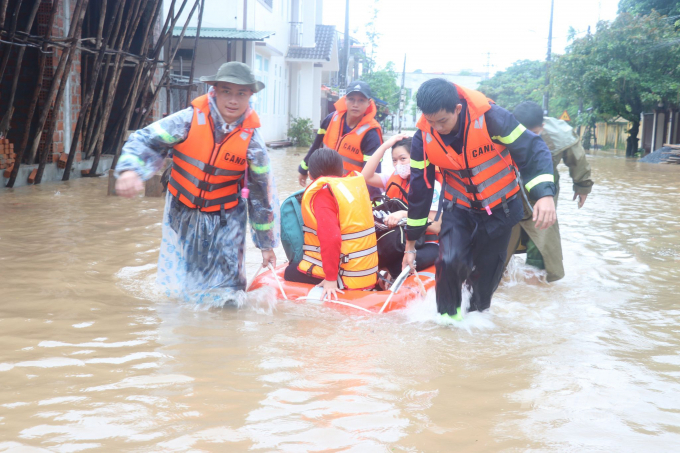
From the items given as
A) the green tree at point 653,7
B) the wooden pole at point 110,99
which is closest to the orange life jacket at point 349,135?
the wooden pole at point 110,99

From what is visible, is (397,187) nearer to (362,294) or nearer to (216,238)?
(362,294)

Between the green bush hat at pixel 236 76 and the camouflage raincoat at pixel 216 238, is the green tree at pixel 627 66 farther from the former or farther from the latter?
the green bush hat at pixel 236 76

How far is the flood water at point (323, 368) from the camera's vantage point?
2787 millimetres

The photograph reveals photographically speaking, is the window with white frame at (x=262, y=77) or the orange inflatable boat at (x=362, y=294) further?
the window with white frame at (x=262, y=77)

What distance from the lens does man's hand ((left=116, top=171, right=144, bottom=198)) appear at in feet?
12.7

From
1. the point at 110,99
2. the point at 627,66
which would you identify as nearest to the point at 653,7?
the point at 627,66

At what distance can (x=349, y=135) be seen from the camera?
6488 millimetres

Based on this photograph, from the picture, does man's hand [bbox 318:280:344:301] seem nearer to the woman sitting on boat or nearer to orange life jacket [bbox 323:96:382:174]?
the woman sitting on boat

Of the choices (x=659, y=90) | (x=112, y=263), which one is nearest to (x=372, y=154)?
(x=112, y=263)

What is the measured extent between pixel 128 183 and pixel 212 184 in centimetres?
64

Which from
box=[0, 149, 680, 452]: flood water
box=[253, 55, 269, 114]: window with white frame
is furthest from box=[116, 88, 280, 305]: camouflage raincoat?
box=[253, 55, 269, 114]: window with white frame

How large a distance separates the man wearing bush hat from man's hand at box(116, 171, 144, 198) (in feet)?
0.17

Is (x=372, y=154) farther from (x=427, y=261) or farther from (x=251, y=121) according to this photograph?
(x=251, y=121)

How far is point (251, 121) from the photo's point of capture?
14.4 ft
